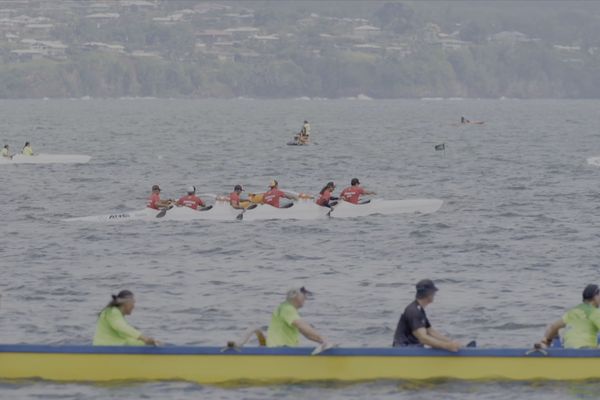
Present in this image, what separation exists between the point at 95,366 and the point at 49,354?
79 cm

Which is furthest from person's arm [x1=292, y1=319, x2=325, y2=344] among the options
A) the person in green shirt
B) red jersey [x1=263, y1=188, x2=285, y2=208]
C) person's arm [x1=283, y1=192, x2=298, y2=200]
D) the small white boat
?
the small white boat

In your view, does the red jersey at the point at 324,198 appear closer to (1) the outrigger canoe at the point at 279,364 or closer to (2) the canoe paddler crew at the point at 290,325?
(2) the canoe paddler crew at the point at 290,325

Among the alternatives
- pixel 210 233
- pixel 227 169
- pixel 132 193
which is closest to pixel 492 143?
pixel 227 169

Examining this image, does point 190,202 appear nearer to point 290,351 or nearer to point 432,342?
point 290,351

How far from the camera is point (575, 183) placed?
74.6 m

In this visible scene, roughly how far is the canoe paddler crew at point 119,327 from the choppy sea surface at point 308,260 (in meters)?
0.78

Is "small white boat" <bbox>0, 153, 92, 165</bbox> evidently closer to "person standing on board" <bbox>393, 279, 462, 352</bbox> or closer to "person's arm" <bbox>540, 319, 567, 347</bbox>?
"person standing on board" <bbox>393, 279, 462, 352</bbox>

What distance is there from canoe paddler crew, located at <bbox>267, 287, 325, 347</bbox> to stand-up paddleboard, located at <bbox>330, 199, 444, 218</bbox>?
27819mm

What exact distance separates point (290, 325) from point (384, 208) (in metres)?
30.0

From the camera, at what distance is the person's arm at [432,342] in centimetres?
2464

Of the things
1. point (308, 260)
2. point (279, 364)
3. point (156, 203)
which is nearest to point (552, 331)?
point (279, 364)

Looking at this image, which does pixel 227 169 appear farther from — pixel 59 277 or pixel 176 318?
pixel 176 318

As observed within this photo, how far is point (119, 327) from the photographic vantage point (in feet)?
80.9

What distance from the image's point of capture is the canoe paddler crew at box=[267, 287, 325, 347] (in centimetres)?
2436
